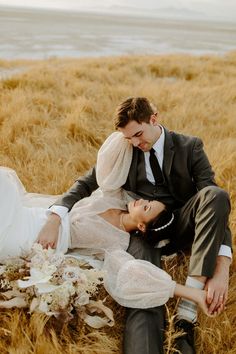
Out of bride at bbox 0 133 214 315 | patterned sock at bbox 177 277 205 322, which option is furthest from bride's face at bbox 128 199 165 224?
patterned sock at bbox 177 277 205 322

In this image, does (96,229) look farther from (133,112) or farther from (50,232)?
(133,112)

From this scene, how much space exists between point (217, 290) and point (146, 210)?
0.65 m

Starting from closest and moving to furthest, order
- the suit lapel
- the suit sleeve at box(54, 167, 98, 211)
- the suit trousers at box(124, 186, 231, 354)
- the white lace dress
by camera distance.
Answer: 1. the suit trousers at box(124, 186, 231, 354)
2. the white lace dress
3. the suit lapel
4. the suit sleeve at box(54, 167, 98, 211)

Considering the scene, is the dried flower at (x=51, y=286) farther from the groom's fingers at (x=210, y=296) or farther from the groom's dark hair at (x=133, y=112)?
the groom's dark hair at (x=133, y=112)

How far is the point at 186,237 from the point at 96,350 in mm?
952

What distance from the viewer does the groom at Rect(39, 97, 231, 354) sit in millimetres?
2211

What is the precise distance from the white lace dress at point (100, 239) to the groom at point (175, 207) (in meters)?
0.07

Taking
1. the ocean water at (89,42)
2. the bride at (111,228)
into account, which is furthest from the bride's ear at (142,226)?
the ocean water at (89,42)

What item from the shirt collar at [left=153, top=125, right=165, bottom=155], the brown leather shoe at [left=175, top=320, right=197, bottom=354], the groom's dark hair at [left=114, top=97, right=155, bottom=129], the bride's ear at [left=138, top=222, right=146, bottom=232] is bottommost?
the brown leather shoe at [left=175, top=320, right=197, bottom=354]

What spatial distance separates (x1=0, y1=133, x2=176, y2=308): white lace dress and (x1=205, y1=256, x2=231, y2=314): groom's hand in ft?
0.68

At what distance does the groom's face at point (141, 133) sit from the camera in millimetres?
2711

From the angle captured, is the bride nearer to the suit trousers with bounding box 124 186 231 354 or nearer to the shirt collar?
the suit trousers with bounding box 124 186 231 354

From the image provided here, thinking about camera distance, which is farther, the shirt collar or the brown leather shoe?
the shirt collar

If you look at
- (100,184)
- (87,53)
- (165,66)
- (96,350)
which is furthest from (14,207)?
(87,53)
